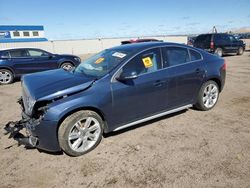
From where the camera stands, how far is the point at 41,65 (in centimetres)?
1039

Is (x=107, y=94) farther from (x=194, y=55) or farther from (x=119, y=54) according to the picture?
(x=194, y=55)

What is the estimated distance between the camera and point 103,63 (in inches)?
167

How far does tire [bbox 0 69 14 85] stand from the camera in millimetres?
9805

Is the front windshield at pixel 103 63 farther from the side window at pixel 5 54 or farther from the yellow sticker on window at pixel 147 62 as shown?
the side window at pixel 5 54

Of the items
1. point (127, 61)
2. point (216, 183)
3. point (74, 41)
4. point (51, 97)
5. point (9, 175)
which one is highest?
point (74, 41)

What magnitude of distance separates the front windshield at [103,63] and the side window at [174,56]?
2.66 ft

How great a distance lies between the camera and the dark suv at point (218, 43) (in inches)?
636

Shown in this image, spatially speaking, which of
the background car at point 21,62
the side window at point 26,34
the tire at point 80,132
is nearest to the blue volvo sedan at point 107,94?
the tire at point 80,132

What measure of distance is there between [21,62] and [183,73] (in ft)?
26.6

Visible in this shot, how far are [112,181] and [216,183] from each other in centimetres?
134

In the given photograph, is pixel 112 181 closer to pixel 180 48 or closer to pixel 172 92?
pixel 172 92

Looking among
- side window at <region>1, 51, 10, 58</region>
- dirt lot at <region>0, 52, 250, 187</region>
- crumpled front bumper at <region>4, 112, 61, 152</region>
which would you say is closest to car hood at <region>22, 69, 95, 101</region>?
crumpled front bumper at <region>4, 112, 61, 152</region>

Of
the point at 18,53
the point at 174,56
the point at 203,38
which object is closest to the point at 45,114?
the point at 174,56

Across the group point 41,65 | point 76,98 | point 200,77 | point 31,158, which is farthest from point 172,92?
point 41,65
